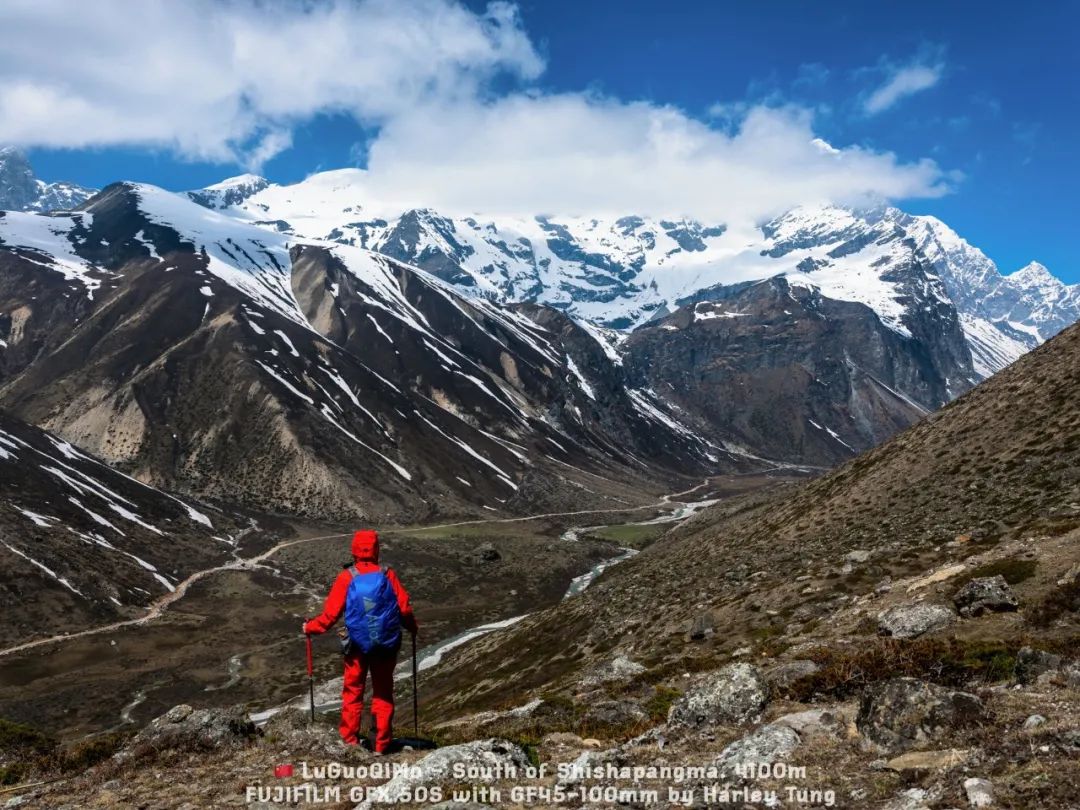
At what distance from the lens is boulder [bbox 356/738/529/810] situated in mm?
12688

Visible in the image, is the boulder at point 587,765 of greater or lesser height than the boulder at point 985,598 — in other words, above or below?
below

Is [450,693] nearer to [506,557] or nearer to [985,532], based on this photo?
[985,532]

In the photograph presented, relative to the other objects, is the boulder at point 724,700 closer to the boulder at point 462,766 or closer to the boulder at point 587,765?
the boulder at point 587,765

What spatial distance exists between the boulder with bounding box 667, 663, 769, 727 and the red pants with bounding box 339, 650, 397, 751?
7.21m

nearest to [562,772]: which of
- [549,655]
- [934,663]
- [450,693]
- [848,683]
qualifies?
[848,683]

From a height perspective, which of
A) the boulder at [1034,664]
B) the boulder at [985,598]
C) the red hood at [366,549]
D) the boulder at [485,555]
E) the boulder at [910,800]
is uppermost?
the boulder at [485,555]

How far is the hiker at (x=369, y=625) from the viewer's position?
15.6 metres

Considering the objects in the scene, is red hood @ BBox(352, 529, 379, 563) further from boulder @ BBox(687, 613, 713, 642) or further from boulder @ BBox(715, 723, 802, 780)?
boulder @ BBox(687, 613, 713, 642)

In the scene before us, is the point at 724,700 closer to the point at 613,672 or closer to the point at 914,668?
the point at 914,668

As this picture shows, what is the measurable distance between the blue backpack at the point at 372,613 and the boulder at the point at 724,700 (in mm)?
7590

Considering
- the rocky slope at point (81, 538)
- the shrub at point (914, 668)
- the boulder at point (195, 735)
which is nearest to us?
the shrub at point (914, 668)

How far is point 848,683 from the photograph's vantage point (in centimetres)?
1727

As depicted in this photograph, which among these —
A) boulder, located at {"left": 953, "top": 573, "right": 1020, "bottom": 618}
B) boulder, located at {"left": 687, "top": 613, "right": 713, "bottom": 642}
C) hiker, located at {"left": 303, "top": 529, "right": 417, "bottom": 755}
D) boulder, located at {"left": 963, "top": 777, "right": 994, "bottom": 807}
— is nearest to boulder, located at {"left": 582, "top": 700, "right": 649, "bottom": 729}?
hiker, located at {"left": 303, "top": 529, "right": 417, "bottom": 755}

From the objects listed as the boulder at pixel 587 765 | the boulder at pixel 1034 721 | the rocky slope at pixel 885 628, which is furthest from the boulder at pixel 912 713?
the boulder at pixel 587 765
